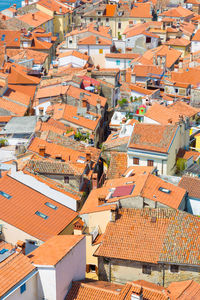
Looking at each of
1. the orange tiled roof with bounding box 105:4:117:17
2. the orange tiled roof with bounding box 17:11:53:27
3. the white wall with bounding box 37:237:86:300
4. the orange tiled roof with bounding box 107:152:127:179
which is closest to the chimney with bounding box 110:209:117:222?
the white wall with bounding box 37:237:86:300

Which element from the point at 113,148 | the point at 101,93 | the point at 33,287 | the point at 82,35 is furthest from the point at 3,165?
the point at 82,35

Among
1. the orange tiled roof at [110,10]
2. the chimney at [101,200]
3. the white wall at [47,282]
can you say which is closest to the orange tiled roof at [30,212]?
the chimney at [101,200]

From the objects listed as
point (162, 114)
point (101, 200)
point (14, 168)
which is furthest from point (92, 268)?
point (162, 114)

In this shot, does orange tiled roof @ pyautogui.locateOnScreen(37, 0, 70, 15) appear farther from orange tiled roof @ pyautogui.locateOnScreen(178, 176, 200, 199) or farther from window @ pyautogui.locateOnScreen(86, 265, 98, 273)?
window @ pyautogui.locateOnScreen(86, 265, 98, 273)

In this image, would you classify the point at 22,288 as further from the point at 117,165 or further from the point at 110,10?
the point at 110,10

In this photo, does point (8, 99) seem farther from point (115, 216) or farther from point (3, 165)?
point (115, 216)

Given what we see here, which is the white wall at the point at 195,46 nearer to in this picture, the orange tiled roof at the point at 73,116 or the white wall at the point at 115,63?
the white wall at the point at 115,63

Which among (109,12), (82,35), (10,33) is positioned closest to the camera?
(82,35)
